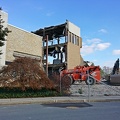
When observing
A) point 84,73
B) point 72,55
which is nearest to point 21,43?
point 84,73

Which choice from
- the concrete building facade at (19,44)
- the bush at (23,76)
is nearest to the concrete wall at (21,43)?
the concrete building facade at (19,44)

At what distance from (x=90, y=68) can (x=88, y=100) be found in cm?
1090

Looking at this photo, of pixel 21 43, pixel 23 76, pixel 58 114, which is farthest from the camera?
pixel 21 43

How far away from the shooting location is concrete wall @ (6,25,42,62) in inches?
1296

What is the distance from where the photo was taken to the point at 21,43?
3550 centimetres

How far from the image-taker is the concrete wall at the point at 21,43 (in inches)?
1296

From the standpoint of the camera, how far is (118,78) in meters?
30.5

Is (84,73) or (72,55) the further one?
(72,55)

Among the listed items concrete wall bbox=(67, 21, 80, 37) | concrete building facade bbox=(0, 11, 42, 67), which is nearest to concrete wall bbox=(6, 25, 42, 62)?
concrete building facade bbox=(0, 11, 42, 67)

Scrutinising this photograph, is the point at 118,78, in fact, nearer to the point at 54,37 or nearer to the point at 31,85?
the point at 31,85

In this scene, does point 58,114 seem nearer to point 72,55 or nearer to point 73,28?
point 72,55

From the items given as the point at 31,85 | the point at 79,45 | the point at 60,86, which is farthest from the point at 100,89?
the point at 79,45

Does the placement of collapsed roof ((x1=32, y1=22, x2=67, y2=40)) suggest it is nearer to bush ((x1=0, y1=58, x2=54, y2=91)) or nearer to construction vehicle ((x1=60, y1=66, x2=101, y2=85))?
construction vehicle ((x1=60, y1=66, x2=101, y2=85))

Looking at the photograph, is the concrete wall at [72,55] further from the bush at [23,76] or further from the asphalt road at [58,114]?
the asphalt road at [58,114]
